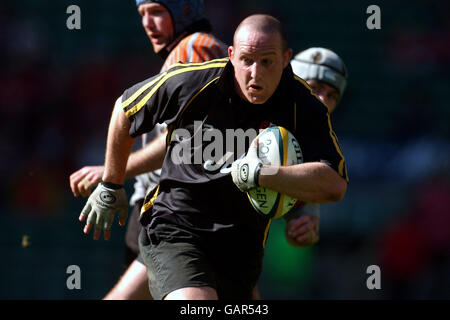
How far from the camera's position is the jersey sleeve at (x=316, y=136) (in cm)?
409

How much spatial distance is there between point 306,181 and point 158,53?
6.83ft

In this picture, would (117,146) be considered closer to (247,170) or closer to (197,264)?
(197,264)

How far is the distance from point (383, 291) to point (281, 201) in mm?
6570

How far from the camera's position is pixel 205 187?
422 cm

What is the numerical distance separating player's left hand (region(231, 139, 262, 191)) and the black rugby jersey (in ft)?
0.76

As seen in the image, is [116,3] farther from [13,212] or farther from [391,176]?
[391,176]

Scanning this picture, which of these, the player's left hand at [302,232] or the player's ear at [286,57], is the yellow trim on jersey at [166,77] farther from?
the player's left hand at [302,232]

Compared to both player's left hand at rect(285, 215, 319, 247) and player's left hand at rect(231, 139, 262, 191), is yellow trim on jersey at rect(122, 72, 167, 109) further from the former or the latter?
player's left hand at rect(285, 215, 319, 247)

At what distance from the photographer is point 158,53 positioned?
5.60 metres

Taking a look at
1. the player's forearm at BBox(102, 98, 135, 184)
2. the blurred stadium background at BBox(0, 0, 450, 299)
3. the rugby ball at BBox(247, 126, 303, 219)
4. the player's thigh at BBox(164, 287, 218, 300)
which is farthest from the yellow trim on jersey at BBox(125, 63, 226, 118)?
the blurred stadium background at BBox(0, 0, 450, 299)

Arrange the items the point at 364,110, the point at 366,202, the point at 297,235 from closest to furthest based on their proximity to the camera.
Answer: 1. the point at 297,235
2. the point at 366,202
3. the point at 364,110

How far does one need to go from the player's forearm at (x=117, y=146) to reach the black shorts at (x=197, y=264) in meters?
0.39

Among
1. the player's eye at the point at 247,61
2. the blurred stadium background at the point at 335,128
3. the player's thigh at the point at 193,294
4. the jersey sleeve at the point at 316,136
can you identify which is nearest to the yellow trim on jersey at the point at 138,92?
the player's eye at the point at 247,61
